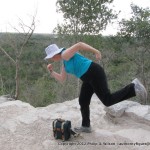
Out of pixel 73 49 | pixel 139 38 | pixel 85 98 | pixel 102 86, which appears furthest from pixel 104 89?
pixel 139 38

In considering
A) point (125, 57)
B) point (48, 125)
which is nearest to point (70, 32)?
point (125, 57)

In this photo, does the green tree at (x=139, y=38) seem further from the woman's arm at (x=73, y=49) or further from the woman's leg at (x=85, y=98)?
the woman's arm at (x=73, y=49)

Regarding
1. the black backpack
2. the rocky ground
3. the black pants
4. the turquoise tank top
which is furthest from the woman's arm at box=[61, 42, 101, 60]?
the rocky ground

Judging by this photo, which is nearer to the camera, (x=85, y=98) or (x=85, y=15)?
(x=85, y=98)

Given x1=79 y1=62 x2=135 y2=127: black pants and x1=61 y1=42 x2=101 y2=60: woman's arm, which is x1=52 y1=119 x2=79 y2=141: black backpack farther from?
x1=61 y1=42 x2=101 y2=60: woman's arm

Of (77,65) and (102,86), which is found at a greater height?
(77,65)

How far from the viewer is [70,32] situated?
425 inches

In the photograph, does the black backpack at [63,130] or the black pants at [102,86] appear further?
the black backpack at [63,130]

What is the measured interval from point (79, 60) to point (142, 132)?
1.14m

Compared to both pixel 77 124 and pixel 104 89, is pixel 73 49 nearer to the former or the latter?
pixel 104 89

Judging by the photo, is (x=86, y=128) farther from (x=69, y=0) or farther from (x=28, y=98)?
(x=28, y=98)

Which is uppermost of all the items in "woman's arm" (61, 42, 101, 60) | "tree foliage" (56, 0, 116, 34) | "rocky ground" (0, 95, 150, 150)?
"tree foliage" (56, 0, 116, 34)

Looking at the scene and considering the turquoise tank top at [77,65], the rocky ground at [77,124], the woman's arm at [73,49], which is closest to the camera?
the woman's arm at [73,49]

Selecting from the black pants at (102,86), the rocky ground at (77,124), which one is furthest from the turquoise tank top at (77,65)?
the rocky ground at (77,124)
